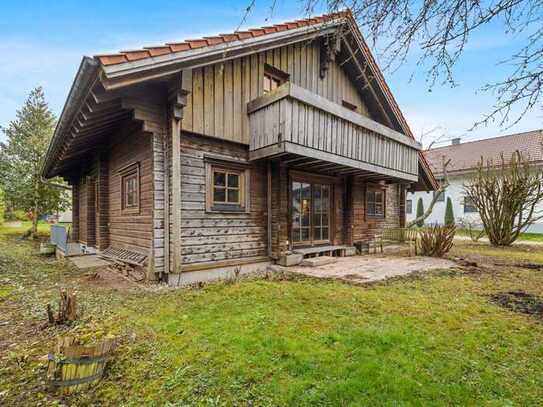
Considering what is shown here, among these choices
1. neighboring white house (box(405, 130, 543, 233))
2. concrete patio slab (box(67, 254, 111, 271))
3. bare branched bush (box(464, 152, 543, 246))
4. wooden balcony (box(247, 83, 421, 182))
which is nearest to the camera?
wooden balcony (box(247, 83, 421, 182))

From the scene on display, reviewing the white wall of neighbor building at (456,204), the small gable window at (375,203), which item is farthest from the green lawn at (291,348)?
the white wall of neighbor building at (456,204)

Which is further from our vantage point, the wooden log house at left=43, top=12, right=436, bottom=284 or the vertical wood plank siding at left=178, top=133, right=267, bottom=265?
the vertical wood plank siding at left=178, top=133, right=267, bottom=265

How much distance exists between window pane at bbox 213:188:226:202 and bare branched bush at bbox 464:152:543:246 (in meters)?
11.7

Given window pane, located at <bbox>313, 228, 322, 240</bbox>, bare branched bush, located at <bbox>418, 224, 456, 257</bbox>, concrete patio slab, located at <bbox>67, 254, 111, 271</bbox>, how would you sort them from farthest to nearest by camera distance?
bare branched bush, located at <bbox>418, 224, 456, 257</bbox>
window pane, located at <bbox>313, 228, 322, 240</bbox>
concrete patio slab, located at <bbox>67, 254, 111, 271</bbox>

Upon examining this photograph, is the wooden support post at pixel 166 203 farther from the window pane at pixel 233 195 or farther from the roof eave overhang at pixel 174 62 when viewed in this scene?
the window pane at pixel 233 195

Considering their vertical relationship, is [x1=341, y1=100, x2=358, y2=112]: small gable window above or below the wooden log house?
above

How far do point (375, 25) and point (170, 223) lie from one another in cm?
452

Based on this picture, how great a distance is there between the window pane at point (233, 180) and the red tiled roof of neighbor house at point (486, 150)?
17.7 meters

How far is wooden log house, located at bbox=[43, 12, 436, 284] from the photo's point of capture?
516 centimetres

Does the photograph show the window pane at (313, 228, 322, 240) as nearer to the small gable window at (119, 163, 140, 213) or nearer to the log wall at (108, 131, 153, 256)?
the log wall at (108, 131, 153, 256)

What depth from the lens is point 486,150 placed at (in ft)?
73.6

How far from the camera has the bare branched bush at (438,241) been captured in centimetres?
853

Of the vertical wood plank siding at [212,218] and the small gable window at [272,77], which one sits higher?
the small gable window at [272,77]

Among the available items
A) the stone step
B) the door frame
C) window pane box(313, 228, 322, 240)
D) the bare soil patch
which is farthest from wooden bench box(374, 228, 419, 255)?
the bare soil patch
